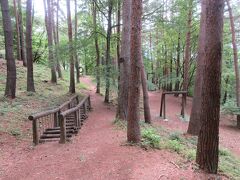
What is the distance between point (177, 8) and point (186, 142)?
8779 mm

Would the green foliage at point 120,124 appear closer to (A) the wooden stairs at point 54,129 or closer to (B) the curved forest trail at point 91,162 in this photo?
(B) the curved forest trail at point 91,162

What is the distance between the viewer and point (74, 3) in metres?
21.7

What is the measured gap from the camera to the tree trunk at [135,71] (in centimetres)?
593

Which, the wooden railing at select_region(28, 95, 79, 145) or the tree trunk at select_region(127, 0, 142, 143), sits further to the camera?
the wooden railing at select_region(28, 95, 79, 145)

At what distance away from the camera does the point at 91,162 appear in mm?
5477

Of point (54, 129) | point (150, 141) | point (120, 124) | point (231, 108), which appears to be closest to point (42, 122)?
point (54, 129)

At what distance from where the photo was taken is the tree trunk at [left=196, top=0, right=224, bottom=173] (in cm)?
462

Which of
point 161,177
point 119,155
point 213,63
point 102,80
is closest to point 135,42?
point 213,63

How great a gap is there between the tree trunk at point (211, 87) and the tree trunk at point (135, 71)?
66.1 inches

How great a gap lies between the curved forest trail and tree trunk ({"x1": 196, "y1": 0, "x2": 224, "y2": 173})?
0.44 meters

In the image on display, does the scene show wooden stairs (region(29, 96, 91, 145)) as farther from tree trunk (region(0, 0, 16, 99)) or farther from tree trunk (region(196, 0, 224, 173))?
tree trunk (region(196, 0, 224, 173))

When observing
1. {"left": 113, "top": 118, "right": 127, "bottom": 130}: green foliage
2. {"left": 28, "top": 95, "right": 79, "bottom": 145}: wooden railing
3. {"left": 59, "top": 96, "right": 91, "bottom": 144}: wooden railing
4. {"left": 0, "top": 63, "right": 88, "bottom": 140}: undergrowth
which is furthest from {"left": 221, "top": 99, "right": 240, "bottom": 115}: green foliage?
{"left": 28, "top": 95, "right": 79, "bottom": 145}: wooden railing

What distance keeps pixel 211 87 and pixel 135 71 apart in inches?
76.6

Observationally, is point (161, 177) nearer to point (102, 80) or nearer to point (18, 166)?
point (18, 166)
